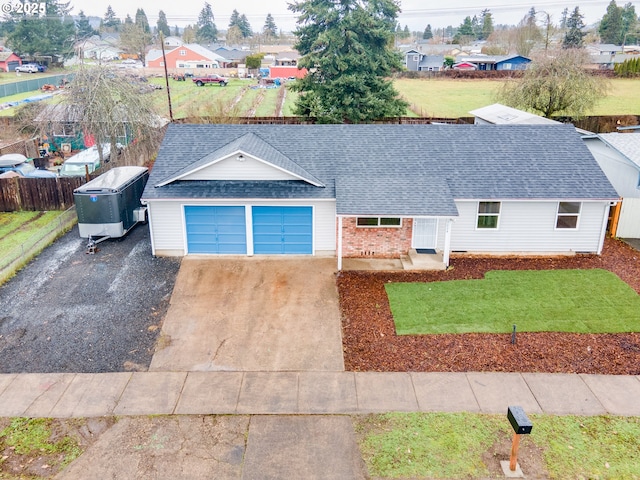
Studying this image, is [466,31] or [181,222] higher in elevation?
[466,31]

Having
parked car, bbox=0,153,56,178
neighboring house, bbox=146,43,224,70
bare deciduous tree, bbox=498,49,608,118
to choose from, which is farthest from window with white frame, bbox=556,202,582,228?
neighboring house, bbox=146,43,224,70

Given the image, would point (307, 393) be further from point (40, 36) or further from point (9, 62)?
point (9, 62)

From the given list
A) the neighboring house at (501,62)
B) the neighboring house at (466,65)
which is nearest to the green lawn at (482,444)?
the neighboring house at (501,62)

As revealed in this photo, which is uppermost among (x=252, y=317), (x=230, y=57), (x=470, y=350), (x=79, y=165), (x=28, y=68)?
(x=230, y=57)

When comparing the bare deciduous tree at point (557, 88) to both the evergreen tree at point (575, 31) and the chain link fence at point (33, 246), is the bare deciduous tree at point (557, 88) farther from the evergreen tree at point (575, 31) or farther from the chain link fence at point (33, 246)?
the evergreen tree at point (575, 31)

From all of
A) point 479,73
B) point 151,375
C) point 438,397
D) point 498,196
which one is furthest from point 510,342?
point 479,73

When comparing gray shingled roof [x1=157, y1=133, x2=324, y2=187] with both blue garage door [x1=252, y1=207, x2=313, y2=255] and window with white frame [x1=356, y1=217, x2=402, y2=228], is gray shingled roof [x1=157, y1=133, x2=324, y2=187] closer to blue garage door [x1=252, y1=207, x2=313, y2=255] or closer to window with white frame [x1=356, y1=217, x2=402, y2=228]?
blue garage door [x1=252, y1=207, x2=313, y2=255]

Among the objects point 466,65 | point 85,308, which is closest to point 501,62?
point 466,65
